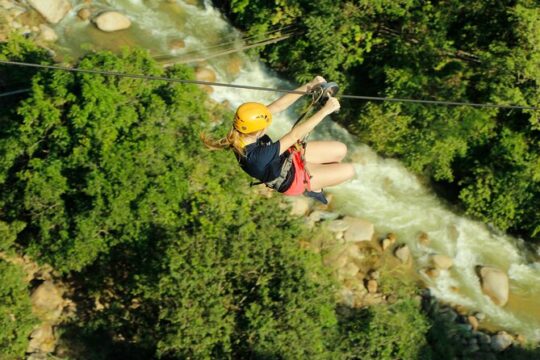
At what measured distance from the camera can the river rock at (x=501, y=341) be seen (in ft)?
35.9

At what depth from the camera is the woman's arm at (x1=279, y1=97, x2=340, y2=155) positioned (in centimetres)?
501

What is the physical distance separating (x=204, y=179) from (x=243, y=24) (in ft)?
18.1

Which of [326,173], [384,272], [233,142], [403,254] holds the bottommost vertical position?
[384,272]

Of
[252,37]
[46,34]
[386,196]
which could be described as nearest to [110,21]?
[46,34]

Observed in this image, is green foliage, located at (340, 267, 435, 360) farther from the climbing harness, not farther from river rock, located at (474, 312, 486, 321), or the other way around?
the climbing harness

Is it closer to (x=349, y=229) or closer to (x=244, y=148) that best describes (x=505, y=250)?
(x=349, y=229)

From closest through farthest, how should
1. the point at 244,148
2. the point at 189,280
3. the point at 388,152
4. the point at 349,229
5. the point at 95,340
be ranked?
the point at 244,148, the point at 189,280, the point at 95,340, the point at 349,229, the point at 388,152

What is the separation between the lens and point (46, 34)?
12109mm

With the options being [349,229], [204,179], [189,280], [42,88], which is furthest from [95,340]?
[349,229]

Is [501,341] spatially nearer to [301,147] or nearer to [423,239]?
[423,239]

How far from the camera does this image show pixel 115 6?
13289 mm

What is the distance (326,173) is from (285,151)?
636 mm

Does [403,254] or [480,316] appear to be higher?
[403,254]

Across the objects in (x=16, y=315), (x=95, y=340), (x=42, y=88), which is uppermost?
(x=42, y=88)
